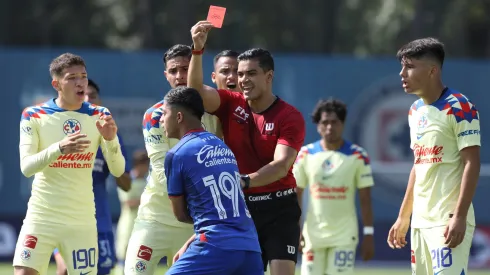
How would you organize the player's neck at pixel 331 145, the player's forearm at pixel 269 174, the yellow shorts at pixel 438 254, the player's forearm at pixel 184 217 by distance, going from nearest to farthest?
the player's forearm at pixel 184 217 → the yellow shorts at pixel 438 254 → the player's forearm at pixel 269 174 → the player's neck at pixel 331 145

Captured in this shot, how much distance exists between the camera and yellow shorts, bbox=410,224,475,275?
762 cm

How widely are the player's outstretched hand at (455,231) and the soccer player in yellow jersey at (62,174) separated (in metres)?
2.95

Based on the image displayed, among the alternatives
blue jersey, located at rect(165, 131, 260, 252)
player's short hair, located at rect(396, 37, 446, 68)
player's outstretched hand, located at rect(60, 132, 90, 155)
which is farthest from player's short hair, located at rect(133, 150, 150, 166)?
blue jersey, located at rect(165, 131, 260, 252)

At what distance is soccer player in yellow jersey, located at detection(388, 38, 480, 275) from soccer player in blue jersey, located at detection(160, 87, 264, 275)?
57.7 inches

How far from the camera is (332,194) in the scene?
11.4 m

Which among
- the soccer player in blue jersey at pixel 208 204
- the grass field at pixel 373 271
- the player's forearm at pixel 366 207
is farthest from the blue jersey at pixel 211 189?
the grass field at pixel 373 271

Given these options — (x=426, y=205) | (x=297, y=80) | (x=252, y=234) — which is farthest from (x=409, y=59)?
(x=297, y=80)

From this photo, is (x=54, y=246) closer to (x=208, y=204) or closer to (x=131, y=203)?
(x=208, y=204)

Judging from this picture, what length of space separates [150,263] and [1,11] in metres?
14.1

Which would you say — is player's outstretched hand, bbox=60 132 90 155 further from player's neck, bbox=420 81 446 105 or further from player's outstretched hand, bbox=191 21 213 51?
player's neck, bbox=420 81 446 105

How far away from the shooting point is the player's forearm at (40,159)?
8.27 m

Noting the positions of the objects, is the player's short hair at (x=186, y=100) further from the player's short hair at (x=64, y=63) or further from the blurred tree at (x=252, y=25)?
the blurred tree at (x=252, y=25)

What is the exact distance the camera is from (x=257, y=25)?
22188 millimetres

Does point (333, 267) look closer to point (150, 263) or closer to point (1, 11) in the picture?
point (150, 263)
